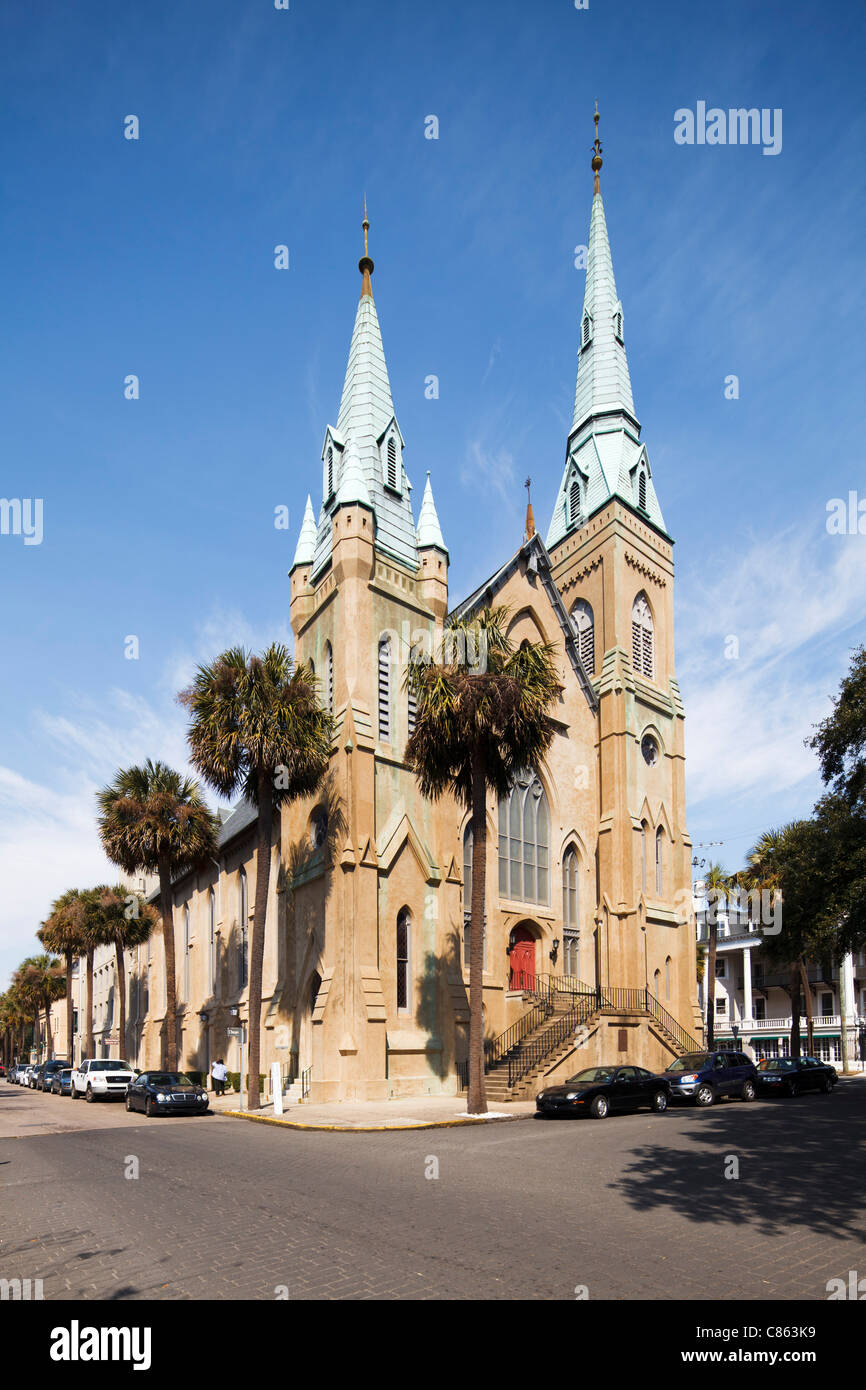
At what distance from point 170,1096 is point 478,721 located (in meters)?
13.2

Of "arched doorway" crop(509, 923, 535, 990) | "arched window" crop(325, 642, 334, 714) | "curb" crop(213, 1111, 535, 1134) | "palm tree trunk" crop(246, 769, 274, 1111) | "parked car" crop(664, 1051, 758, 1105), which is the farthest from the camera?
"arched doorway" crop(509, 923, 535, 990)

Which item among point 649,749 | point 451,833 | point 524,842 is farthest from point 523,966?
point 649,749

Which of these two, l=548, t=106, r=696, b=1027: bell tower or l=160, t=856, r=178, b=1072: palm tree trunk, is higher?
l=548, t=106, r=696, b=1027: bell tower

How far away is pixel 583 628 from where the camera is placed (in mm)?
43406

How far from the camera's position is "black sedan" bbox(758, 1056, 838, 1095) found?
29750mm

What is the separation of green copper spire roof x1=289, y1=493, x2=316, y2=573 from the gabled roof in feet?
18.7

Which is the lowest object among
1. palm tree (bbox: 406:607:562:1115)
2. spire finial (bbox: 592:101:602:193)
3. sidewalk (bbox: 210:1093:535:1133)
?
sidewalk (bbox: 210:1093:535:1133)

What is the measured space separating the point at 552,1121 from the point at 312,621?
18.8 meters

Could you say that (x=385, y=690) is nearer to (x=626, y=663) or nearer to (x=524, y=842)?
(x=524, y=842)

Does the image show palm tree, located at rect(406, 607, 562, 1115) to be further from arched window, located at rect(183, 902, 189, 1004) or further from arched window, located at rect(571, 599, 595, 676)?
arched window, located at rect(183, 902, 189, 1004)

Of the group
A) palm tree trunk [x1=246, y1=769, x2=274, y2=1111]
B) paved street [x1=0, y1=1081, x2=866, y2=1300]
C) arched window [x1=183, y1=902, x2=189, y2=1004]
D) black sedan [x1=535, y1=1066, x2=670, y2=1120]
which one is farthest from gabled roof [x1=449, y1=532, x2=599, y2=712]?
arched window [x1=183, y1=902, x2=189, y2=1004]

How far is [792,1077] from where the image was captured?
3031 cm

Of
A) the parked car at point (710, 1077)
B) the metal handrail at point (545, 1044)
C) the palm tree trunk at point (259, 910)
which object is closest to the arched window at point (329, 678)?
the palm tree trunk at point (259, 910)
